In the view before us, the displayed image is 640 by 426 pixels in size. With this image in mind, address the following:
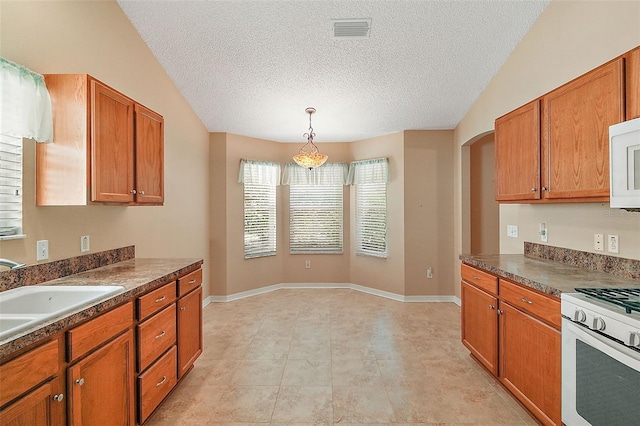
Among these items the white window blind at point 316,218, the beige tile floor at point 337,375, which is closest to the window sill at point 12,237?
the beige tile floor at point 337,375

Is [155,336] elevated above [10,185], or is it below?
below

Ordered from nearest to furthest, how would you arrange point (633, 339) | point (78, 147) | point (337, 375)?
point (633, 339), point (78, 147), point (337, 375)

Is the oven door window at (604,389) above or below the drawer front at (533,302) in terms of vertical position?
below

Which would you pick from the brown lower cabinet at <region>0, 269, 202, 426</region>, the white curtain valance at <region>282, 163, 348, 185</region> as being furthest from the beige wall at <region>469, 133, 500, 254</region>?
the brown lower cabinet at <region>0, 269, 202, 426</region>

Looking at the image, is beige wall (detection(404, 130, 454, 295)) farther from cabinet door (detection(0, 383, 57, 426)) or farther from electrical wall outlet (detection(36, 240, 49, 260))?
cabinet door (detection(0, 383, 57, 426))

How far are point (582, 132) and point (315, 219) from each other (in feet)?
13.0

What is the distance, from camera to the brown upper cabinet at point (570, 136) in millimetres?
1721

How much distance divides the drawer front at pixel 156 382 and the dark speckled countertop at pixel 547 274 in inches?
98.8

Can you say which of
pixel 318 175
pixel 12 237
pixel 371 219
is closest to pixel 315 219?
pixel 318 175

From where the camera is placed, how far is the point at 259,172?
504 centimetres

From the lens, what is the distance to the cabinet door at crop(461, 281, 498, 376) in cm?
235

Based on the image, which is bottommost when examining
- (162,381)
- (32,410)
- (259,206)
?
(162,381)

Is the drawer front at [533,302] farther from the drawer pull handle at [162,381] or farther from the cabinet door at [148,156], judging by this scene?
the cabinet door at [148,156]

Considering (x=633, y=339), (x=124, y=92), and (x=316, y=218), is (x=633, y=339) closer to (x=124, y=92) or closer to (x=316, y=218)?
(x=124, y=92)
